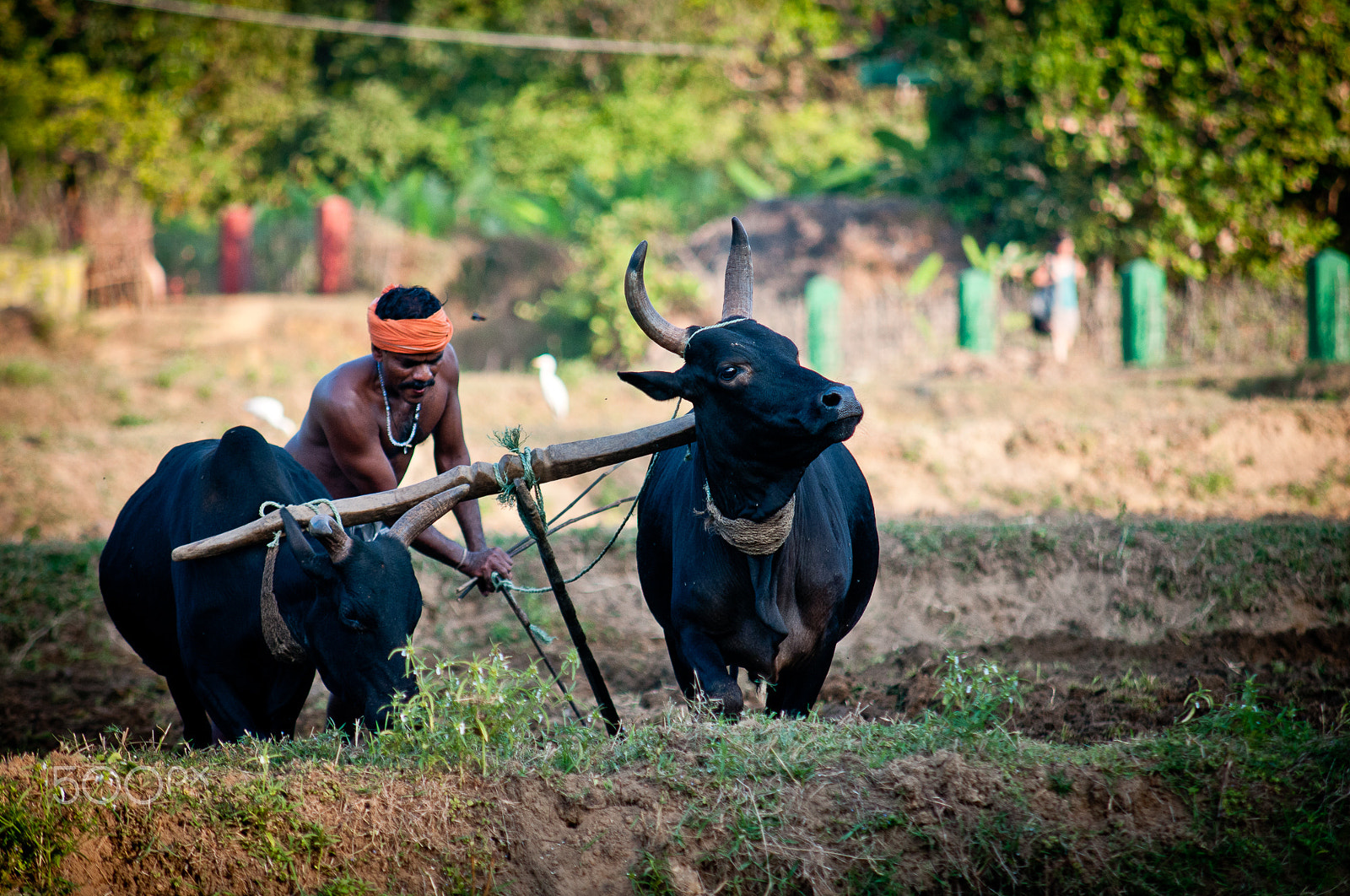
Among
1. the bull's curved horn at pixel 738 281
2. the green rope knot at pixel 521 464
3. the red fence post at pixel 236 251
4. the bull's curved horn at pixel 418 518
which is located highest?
the red fence post at pixel 236 251

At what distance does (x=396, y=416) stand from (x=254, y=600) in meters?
1.08

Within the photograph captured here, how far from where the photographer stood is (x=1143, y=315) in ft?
45.4

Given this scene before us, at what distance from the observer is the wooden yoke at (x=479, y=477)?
4.12 meters

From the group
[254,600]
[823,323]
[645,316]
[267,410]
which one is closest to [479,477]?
[645,316]

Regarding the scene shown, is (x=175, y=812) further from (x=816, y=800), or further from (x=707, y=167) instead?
(x=707, y=167)

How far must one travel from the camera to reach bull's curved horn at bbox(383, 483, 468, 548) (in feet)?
13.3

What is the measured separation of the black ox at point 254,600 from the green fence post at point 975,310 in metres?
10.9

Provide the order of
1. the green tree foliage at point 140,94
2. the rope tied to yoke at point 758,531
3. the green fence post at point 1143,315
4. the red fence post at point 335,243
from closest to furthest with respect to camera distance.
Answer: the rope tied to yoke at point 758,531, the green fence post at point 1143,315, the green tree foliage at point 140,94, the red fence post at point 335,243

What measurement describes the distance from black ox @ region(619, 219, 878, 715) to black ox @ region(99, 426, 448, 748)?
3.18 feet

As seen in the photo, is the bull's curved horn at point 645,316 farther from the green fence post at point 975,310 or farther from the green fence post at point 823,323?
the green fence post at point 975,310

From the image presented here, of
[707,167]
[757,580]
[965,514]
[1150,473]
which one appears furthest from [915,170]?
[757,580]

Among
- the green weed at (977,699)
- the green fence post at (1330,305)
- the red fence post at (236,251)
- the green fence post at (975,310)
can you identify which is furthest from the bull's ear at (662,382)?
the red fence post at (236,251)

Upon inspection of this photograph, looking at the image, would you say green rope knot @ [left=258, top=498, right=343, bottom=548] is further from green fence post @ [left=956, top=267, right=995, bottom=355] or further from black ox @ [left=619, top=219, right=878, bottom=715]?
green fence post @ [left=956, top=267, right=995, bottom=355]

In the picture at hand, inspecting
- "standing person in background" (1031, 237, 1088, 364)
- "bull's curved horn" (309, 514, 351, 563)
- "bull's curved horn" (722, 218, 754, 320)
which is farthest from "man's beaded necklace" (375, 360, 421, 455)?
"standing person in background" (1031, 237, 1088, 364)
